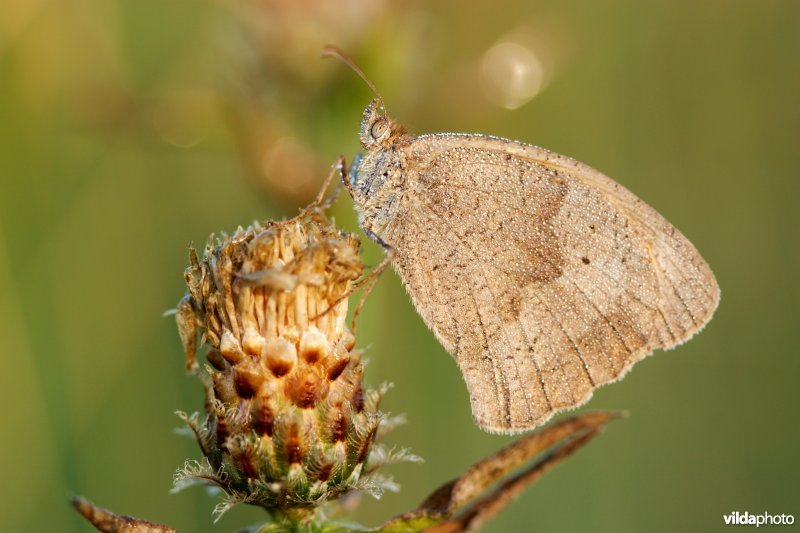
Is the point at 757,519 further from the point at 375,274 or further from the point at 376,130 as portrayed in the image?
the point at 376,130

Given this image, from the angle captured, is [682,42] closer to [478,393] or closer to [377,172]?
[377,172]

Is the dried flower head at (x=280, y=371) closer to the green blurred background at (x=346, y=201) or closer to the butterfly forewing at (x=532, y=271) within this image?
the butterfly forewing at (x=532, y=271)

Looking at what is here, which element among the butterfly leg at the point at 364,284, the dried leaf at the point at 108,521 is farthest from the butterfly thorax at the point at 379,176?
the dried leaf at the point at 108,521

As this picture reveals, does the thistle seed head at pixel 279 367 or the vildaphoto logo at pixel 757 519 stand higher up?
the thistle seed head at pixel 279 367

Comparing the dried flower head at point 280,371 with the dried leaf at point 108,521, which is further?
the dried flower head at point 280,371

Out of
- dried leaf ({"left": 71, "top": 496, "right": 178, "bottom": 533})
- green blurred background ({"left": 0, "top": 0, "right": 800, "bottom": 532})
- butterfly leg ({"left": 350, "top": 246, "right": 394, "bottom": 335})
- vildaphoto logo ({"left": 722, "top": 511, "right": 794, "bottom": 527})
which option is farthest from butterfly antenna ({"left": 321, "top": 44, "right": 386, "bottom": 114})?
vildaphoto logo ({"left": 722, "top": 511, "right": 794, "bottom": 527})

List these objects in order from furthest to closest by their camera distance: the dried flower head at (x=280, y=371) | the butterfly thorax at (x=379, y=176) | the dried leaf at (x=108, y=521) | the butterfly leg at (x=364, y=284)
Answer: the butterfly thorax at (x=379, y=176)
the butterfly leg at (x=364, y=284)
the dried flower head at (x=280, y=371)
the dried leaf at (x=108, y=521)
